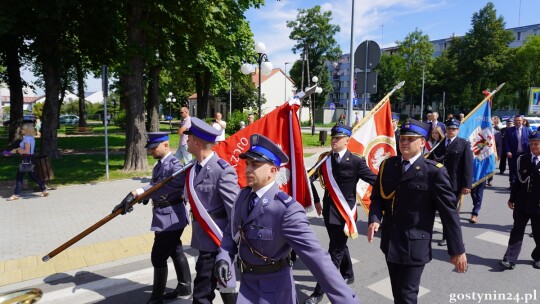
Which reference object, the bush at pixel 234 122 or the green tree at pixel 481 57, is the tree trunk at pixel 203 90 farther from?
the green tree at pixel 481 57

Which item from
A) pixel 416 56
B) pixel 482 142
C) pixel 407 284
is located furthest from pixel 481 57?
pixel 407 284

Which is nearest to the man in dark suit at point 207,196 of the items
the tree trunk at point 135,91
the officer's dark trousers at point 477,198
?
the officer's dark trousers at point 477,198

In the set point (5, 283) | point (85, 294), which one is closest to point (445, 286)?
point (85, 294)

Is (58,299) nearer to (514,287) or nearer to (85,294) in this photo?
(85,294)

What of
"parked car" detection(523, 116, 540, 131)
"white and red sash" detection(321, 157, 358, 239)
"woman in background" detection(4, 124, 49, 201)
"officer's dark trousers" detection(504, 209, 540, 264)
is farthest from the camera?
"parked car" detection(523, 116, 540, 131)

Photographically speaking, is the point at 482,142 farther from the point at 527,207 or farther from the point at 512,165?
the point at 512,165

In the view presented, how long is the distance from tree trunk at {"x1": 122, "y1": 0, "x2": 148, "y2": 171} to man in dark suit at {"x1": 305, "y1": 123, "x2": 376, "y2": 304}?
28.6ft

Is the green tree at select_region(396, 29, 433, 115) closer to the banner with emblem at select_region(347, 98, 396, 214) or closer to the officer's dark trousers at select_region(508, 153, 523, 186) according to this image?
the officer's dark trousers at select_region(508, 153, 523, 186)

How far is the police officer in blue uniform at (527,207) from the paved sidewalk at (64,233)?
502 centimetres

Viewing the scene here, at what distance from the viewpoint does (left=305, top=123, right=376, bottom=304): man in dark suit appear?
4.71m

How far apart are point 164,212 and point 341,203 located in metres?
2.11

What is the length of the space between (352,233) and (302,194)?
0.84m

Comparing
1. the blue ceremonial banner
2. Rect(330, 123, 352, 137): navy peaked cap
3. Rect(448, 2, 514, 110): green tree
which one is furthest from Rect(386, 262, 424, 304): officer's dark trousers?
Rect(448, 2, 514, 110): green tree

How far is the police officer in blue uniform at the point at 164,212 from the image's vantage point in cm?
424
